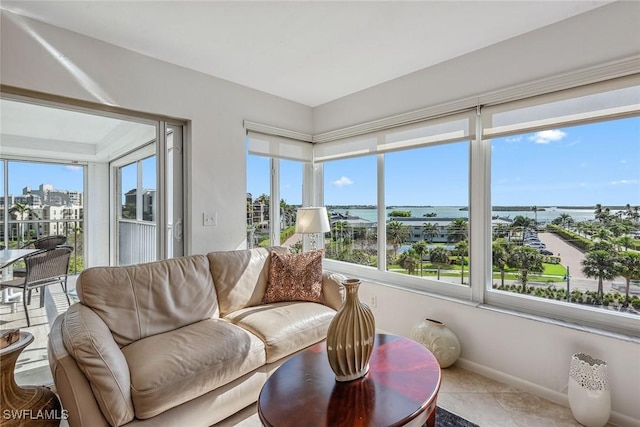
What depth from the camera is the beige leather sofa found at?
1391 mm

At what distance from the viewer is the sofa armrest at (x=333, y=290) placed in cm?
255

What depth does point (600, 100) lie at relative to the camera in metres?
1.95

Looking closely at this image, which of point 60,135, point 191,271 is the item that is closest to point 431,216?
point 191,271

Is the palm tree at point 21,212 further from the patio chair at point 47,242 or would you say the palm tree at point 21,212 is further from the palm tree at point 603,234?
the palm tree at point 603,234

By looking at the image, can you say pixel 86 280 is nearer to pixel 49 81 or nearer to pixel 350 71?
pixel 49 81

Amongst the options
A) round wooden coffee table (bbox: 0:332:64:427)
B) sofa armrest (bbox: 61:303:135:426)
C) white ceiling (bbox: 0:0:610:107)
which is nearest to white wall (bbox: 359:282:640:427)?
white ceiling (bbox: 0:0:610:107)

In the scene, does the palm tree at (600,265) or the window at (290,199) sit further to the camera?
the window at (290,199)

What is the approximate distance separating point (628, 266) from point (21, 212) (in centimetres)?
407

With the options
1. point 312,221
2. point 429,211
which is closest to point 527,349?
point 429,211

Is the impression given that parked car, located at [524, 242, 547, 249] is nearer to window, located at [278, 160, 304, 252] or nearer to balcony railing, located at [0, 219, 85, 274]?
window, located at [278, 160, 304, 252]

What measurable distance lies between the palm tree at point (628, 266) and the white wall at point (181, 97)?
2.98 meters

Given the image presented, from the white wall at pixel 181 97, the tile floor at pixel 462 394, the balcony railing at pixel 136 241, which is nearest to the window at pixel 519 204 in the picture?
the tile floor at pixel 462 394

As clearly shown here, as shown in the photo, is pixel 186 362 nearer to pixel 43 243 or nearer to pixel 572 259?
pixel 43 243

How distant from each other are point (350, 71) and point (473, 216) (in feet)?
5.56
